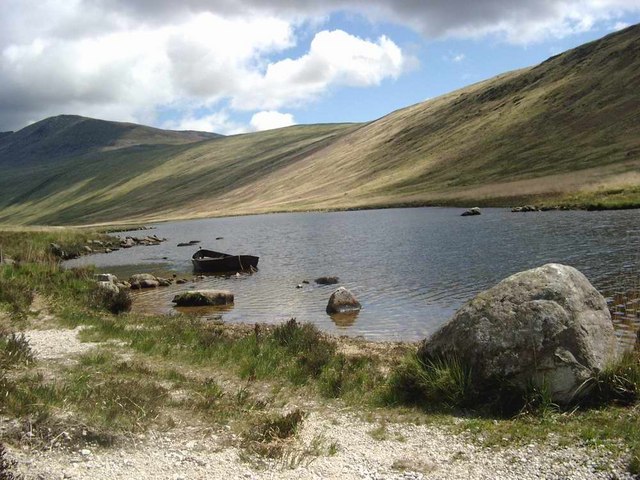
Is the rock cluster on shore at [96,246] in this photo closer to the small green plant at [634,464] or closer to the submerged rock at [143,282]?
the submerged rock at [143,282]

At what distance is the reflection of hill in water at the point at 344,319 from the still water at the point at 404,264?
0.12 metres

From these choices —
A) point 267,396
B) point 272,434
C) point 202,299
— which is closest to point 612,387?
point 272,434

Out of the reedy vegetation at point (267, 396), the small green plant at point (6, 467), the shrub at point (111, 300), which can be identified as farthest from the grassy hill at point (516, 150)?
the small green plant at point (6, 467)

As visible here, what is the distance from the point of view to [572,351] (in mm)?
12203

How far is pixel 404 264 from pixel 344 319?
18034mm

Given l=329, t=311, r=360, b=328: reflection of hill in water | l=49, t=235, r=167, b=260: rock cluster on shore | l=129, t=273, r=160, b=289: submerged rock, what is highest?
l=49, t=235, r=167, b=260: rock cluster on shore

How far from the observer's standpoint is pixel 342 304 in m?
30.4

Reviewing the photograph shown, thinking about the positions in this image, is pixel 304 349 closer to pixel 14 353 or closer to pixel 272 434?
pixel 272 434

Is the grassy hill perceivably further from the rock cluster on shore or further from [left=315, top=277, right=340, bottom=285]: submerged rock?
the rock cluster on shore

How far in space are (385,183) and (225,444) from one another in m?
144

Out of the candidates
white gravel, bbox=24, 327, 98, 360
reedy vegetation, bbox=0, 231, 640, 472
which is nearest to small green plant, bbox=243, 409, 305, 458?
reedy vegetation, bbox=0, 231, 640, 472

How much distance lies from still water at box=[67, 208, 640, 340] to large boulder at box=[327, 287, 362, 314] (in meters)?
0.59

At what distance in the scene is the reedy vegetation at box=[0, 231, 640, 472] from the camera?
10766 mm

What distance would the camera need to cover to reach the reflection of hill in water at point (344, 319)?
2720 cm
